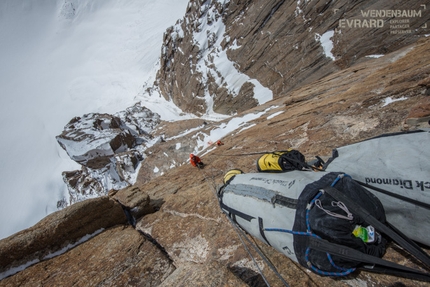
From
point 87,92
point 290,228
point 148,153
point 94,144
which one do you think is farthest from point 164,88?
point 290,228

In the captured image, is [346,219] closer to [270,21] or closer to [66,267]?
[66,267]

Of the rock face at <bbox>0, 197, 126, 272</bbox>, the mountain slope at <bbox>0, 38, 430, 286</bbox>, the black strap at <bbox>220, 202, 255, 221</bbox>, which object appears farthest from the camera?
the rock face at <bbox>0, 197, 126, 272</bbox>

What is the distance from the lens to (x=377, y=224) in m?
2.24

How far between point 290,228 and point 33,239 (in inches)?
214

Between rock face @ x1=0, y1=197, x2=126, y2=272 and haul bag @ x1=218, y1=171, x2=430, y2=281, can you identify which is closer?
haul bag @ x1=218, y1=171, x2=430, y2=281

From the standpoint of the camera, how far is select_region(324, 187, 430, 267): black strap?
6.93ft


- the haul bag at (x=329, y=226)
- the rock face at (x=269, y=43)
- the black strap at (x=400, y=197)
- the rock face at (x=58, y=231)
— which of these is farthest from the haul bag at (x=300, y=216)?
the rock face at (x=269, y=43)

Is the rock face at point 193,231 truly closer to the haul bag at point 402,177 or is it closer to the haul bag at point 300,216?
the haul bag at point 300,216

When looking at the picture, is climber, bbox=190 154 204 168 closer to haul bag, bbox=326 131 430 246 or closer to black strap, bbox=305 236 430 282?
haul bag, bbox=326 131 430 246

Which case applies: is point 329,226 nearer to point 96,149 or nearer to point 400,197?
point 400,197

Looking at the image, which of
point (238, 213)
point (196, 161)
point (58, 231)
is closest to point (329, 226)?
point (238, 213)

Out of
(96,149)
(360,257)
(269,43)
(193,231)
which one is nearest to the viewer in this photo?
(360,257)

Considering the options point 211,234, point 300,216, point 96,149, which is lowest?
point 211,234

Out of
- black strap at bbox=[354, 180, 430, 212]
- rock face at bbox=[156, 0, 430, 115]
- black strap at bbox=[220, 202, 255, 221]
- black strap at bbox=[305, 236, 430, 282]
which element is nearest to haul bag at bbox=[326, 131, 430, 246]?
black strap at bbox=[354, 180, 430, 212]
